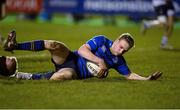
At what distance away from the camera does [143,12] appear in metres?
32.0

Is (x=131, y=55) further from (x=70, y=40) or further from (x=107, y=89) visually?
(x=107, y=89)

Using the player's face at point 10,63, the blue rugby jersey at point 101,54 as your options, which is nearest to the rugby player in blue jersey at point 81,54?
the blue rugby jersey at point 101,54

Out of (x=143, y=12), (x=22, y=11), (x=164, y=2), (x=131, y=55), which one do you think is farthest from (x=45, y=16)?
(x=131, y=55)

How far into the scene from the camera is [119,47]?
10.5 metres

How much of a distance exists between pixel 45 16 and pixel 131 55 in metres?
20.5

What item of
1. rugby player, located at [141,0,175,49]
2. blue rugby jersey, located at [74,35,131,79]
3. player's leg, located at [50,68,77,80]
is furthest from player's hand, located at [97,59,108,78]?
rugby player, located at [141,0,175,49]

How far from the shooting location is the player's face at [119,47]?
1045 cm

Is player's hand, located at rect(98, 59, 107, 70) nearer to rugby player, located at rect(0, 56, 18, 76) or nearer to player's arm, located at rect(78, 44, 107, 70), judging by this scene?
player's arm, located at rect(78, 44, 107, 70)

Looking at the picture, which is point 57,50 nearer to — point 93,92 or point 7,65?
point 7,65

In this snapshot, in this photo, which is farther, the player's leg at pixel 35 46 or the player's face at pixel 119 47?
the player's face at pixel 119 47

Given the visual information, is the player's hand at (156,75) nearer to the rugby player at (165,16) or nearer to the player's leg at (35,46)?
the player's leg at (35,46)

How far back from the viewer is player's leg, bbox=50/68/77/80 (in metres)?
10.6

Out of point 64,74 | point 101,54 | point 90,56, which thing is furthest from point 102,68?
point 64,74

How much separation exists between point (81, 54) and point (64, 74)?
1.43 ft
